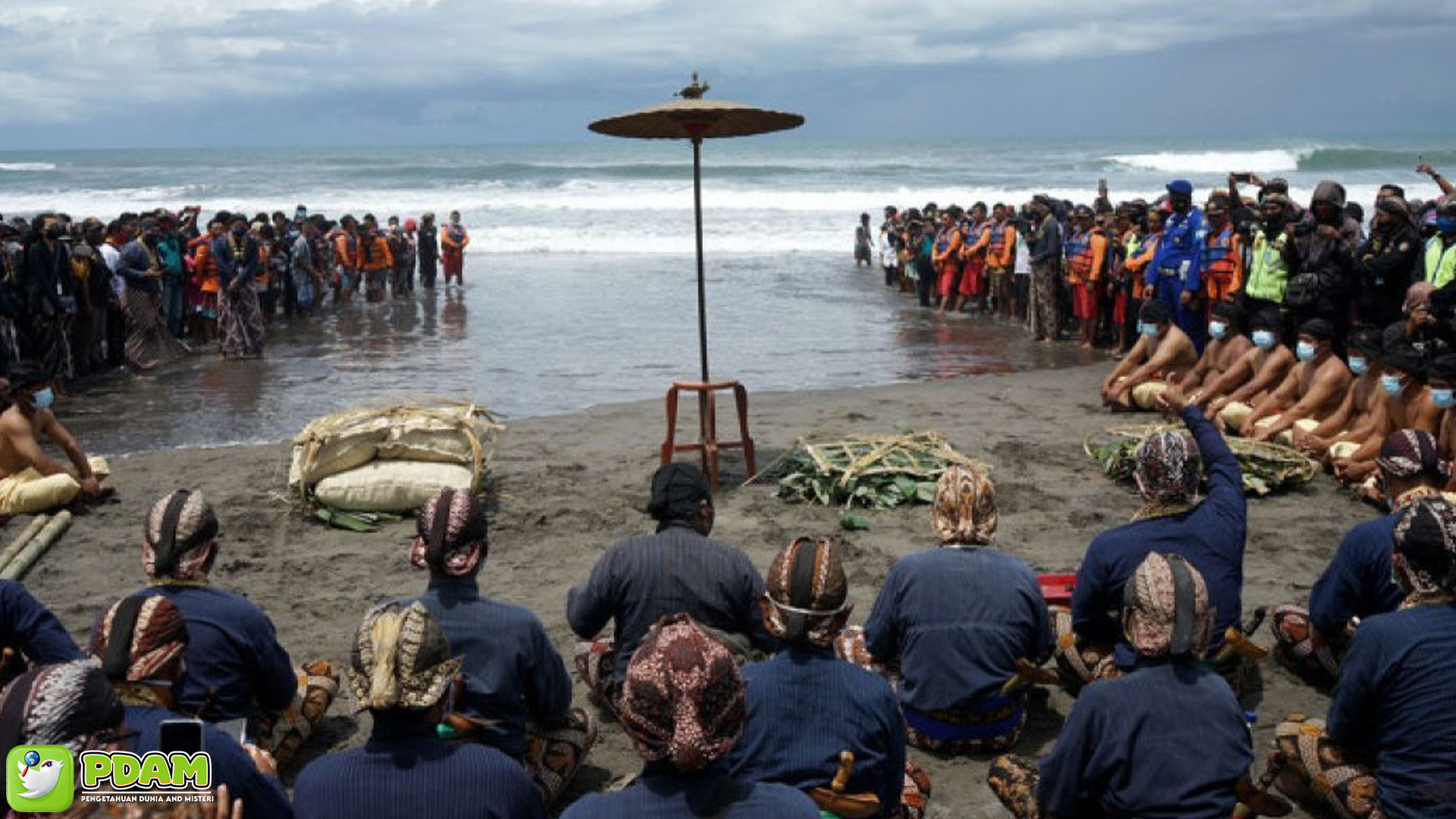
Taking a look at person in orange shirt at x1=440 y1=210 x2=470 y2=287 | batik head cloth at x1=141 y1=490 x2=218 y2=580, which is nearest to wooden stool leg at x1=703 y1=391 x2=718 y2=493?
batik head cloth at x1=141 y1=490 x2=218 y2=580

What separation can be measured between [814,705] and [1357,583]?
2239 mm

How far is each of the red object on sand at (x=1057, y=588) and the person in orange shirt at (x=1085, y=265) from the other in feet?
31.5

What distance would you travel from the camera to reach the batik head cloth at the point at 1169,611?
3365mm

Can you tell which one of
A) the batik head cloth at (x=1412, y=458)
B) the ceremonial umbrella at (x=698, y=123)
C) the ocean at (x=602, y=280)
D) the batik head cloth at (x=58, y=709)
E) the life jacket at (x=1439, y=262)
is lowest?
the ocean at (x=602, y=280)

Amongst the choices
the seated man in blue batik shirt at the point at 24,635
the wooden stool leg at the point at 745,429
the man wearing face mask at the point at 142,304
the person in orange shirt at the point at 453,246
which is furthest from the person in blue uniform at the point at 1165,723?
the person in orange shirt at the point at 453,246

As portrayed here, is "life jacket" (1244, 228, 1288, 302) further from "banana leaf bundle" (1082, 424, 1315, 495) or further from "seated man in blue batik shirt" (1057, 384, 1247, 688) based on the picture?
"seated man in blue batik shirt" (1057, 384, 1247, 688)

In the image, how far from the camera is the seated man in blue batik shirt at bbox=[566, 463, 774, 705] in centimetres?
464

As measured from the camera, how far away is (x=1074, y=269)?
1525 cm

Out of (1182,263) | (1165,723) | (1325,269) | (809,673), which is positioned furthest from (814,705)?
(1182,263)

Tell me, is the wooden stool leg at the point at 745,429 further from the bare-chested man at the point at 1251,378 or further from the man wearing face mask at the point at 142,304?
the man wearing face mask at the point at 142,304

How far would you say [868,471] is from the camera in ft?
27.5

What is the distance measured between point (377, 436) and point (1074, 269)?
9.60 m

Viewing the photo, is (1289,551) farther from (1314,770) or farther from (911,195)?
(911,195)

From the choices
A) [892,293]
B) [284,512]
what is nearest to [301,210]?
[892,293]
